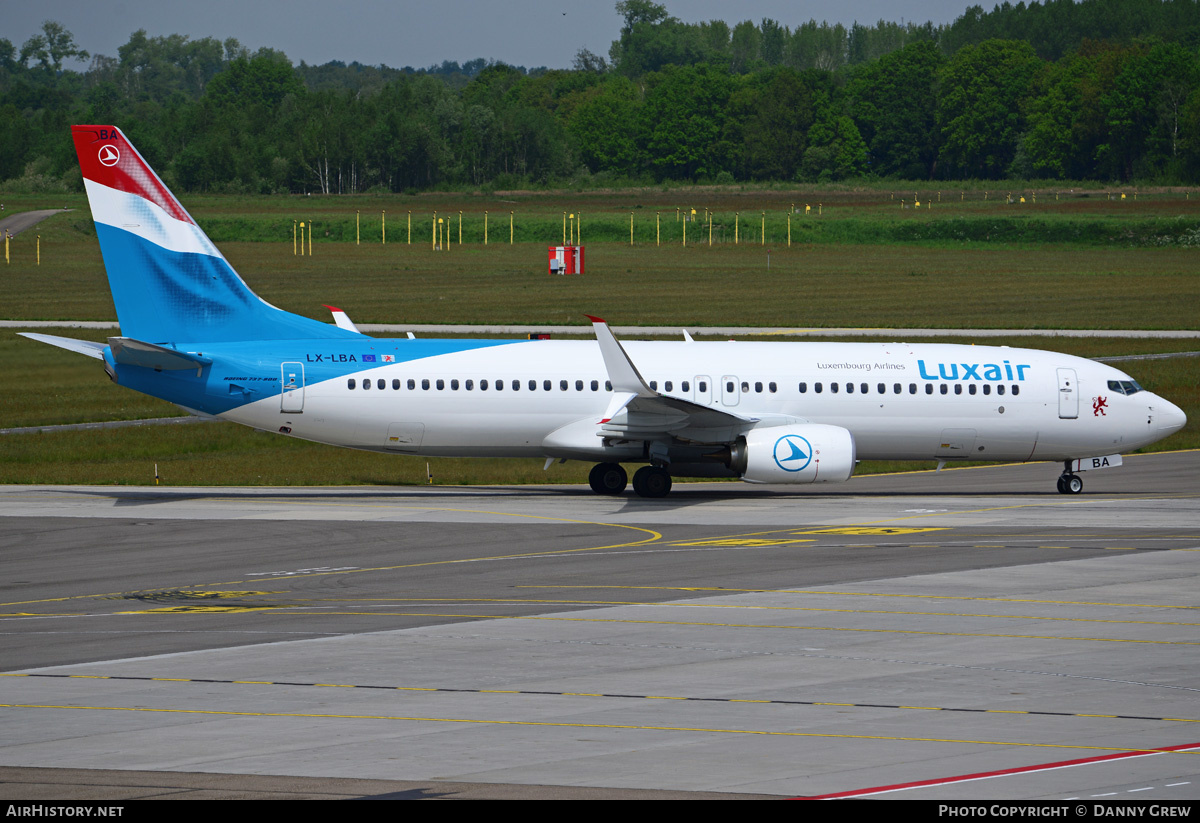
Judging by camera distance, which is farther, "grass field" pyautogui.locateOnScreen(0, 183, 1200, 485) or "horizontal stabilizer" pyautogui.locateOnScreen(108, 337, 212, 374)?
"grass field" pyautogui.locateOnScreen(0, 183, 1200, 485)

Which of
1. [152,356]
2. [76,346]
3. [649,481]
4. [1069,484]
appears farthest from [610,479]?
[76,346]

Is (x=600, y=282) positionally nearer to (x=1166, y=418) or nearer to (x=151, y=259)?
(x=1166, y=418)

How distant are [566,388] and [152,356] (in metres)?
10.3

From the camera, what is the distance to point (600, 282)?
108 metres

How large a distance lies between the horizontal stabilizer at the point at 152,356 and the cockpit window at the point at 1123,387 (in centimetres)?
2389

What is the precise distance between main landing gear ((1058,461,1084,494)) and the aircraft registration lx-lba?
2.92 ft

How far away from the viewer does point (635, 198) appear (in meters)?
199

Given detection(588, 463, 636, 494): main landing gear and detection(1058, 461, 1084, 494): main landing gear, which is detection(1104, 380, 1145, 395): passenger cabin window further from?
detection(588, 463, 636, 494): main landing gear

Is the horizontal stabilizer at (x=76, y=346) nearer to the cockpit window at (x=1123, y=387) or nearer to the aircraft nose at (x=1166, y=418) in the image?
the cockpit window at (x=1123, y=387)

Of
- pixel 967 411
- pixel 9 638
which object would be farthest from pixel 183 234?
pixel 967 411

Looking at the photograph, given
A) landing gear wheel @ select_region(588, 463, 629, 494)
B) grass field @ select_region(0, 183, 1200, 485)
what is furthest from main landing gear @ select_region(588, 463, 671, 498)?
grass field @ select_region(0, 183, 1200, 485)

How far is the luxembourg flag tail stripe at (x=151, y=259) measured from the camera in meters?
36.5

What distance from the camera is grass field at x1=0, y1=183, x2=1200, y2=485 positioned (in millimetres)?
47219

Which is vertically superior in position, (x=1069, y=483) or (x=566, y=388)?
(x=566, y=388)
